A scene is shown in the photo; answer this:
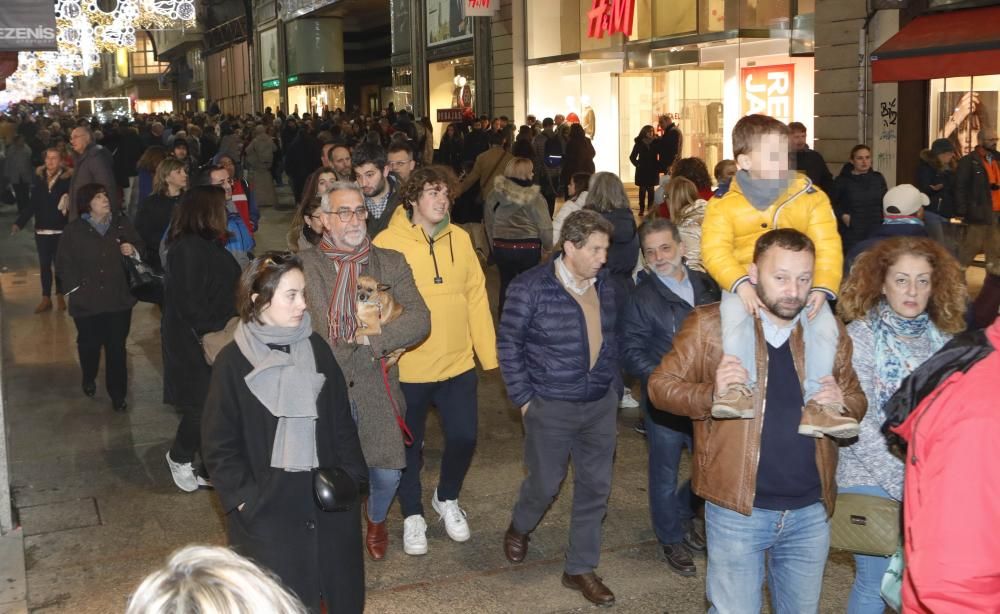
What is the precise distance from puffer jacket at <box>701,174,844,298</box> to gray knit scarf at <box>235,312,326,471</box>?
1804mm

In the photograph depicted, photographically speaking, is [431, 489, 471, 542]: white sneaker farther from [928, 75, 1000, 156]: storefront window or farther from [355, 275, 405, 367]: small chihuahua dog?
[928, 75, 1000, 156]: storefront window

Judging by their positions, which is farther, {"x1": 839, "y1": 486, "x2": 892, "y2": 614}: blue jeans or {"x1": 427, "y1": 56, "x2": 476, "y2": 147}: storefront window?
{"x1": 427, "y1": 56, "x2": 476, "y2": 147}: storefront window

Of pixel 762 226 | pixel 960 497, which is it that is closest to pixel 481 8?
pixel 762 226

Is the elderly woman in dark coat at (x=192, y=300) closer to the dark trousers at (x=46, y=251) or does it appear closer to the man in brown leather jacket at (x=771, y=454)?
the man in brown leather jacket at (x=771, y=454)

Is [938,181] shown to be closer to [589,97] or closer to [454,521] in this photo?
[454,521]

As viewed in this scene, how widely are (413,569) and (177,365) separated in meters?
2.34

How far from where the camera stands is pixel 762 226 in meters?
5.11

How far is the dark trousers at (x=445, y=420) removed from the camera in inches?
253

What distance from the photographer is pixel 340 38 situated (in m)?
48.7

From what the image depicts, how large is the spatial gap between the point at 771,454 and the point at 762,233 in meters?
1.17

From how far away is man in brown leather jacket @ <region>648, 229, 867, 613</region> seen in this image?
425cm

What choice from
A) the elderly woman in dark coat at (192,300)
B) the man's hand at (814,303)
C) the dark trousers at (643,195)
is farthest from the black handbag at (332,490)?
the dark trousers at (643,195)

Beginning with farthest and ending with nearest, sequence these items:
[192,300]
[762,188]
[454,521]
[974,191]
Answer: [974,191], [192,300], [454,521], [762,188]

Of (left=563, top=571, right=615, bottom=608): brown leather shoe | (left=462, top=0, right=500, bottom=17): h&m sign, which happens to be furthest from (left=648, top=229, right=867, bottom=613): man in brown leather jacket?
(left=462, top=0, right=500, bottom=17): h&m sign
